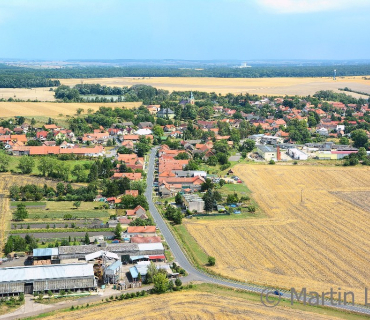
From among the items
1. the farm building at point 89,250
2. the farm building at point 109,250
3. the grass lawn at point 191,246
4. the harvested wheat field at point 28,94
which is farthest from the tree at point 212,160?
the harvested wheat field at point 28,94

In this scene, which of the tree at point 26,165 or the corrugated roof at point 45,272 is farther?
the tree at point 26,165

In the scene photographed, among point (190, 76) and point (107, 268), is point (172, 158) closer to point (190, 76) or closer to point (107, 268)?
point (107, 268)

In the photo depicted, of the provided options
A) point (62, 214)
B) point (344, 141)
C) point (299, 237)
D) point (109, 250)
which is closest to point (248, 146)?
point (344, 141)

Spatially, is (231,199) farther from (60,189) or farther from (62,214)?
(60,189)

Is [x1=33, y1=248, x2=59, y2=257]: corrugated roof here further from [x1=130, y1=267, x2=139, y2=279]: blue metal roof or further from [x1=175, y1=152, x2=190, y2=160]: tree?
[x1=175, y1=152, x2=190, y2=160]: tree

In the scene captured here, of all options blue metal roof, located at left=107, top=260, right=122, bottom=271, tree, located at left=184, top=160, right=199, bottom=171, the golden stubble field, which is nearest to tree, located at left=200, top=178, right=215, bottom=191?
the golden stubble field

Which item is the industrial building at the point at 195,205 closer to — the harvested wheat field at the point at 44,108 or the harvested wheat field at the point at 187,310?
the harvested wheat field at the point at 187,310
